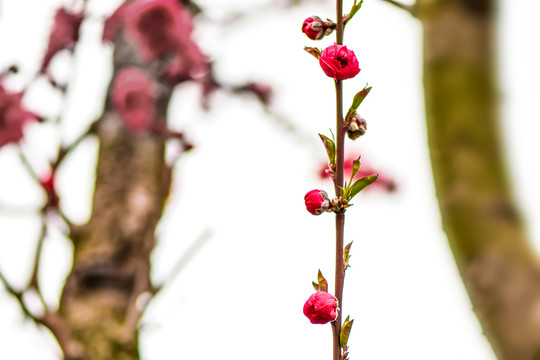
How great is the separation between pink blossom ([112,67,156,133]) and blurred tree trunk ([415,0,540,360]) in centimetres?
78

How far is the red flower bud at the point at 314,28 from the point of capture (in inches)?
17.1

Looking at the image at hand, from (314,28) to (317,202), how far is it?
132mm

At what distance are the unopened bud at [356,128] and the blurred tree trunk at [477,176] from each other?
11.4 inches

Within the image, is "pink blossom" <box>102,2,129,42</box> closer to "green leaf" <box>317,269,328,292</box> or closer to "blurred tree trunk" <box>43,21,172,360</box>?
"blurred tree trunk" <box>43,21,172,360</box>

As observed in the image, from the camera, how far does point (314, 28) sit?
43 centimetres

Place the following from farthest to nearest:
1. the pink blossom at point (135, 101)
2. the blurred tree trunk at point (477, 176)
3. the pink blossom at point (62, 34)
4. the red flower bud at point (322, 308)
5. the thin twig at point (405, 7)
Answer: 1. the pink blossom at point (135, 101)
2. the pink blossom at point (62, 34)
3. the thin twig at point (405, 7)
4. the blurred tree trunk at point (477, 176)
5. the red flower bud at point (322, 308)

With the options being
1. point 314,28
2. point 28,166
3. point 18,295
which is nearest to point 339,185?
point 314,28

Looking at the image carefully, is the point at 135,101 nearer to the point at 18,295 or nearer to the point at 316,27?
the point at 18,295

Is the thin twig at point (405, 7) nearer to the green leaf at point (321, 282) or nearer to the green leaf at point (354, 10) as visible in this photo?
the green leaf at point (354, 10)

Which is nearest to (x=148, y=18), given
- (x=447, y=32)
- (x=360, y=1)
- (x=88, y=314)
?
(x=88, y=314)

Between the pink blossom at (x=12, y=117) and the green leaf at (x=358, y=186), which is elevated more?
the green leaf at (x=358, y=186)

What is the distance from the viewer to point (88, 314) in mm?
1066

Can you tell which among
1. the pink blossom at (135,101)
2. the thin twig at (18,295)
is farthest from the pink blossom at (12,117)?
the thin twig at (18,295)

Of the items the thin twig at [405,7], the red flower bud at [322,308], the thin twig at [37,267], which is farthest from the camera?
the thin twig at [37,267]
